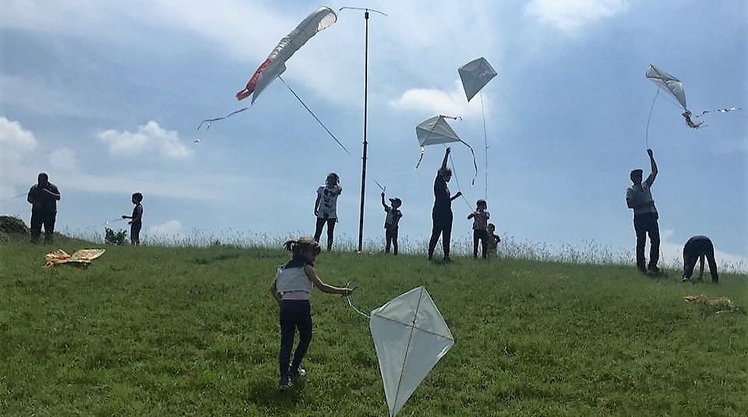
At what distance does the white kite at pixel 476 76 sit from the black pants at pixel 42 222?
9788mm

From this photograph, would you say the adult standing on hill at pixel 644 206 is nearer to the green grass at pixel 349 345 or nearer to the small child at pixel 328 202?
the green grass at pixel 349 345

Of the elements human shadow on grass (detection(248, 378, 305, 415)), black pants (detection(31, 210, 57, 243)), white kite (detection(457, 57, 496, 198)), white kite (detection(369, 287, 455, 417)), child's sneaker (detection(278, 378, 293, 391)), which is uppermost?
white kite (detection(457, 57, 496, 198))

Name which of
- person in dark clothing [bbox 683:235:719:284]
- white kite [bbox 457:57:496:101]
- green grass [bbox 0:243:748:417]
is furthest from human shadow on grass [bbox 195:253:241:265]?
person in dark clothing [bbox 683:235:719:284]

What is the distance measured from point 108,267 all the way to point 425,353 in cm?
859

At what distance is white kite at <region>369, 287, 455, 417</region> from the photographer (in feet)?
27.5

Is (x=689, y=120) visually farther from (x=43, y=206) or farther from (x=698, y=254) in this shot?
(x=43, y=206)

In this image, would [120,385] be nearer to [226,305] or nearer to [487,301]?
[226,305]

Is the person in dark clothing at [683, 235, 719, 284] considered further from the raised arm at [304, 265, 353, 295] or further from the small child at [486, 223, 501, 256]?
the raised arm at [304, 265, 353, 295]

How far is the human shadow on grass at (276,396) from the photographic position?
8889 mm

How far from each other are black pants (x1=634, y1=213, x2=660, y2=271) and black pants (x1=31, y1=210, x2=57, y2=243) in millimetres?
12602

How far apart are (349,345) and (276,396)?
6.17ft

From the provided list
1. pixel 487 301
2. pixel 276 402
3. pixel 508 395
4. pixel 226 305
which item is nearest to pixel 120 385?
pixel 276 402

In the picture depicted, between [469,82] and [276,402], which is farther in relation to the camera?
[469,82]

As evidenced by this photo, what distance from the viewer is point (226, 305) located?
12.4m
